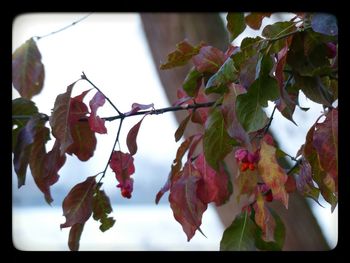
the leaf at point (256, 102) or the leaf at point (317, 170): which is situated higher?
the leaf at point (256, 102)

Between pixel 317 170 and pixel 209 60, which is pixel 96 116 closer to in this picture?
pixel 209 60

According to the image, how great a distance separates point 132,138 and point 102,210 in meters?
0.13

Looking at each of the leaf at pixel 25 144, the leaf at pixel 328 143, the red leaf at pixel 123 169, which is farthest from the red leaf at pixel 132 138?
the leaf at pixel 328 143

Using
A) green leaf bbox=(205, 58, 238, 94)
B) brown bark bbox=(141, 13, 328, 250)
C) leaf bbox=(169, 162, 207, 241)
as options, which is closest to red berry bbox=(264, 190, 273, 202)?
leaf bbox=(169, 162, 207, 241)

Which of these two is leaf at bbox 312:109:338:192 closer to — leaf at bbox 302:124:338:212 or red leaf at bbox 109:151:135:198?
leaf at bbox 302:124:338:212

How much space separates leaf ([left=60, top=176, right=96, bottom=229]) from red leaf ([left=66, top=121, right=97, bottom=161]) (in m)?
0.05

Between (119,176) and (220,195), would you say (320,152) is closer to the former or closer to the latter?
(220,195)

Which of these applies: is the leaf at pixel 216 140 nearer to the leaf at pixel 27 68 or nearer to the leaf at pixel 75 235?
the leaf at pixel 75 235

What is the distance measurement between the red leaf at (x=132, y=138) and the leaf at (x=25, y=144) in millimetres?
125

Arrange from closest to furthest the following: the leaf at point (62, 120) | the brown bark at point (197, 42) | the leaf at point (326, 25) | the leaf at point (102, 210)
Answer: the leaf at point (326, 25) < the leaf at point (62, 120) < the leaf at point (102, 210) < the brown bark at point (197, 42)

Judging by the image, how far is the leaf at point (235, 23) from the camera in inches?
29.8

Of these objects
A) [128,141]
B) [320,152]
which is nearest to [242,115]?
[320,152]

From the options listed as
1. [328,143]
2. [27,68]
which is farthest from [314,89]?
[27,68]
